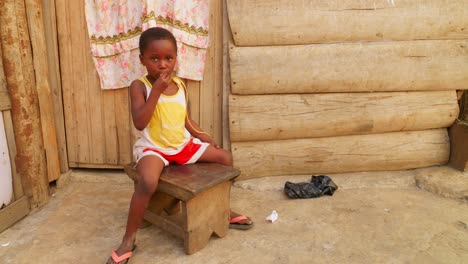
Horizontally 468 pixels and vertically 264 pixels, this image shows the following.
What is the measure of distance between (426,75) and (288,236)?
2143mm

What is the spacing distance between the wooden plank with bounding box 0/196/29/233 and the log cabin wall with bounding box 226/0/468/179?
6.19 feet

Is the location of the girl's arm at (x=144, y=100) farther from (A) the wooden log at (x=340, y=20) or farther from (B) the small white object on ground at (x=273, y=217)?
(B) the small white object on ground at (x=273, y=217)

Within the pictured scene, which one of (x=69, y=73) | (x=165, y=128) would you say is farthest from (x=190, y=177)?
(x=69, y=73)

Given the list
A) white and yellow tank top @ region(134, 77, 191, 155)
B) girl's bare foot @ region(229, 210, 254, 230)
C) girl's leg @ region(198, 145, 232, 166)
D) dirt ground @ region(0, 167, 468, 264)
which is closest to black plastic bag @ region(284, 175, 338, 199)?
dirt ground @ region(0, 167, 468, 264)

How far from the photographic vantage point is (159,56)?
8.20ft

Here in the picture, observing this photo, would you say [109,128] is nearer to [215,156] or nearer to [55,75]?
[55,75]

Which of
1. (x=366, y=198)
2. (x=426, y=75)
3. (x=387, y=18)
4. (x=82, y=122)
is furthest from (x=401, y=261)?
(x=82, y=122)

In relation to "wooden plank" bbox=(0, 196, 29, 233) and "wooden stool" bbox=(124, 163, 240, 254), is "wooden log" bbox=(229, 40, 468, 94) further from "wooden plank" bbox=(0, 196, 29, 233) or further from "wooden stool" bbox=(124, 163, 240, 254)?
"wooden plank" bbox=(0, 196, 29, 233)

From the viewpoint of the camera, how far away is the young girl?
2430 mm

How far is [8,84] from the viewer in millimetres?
2883

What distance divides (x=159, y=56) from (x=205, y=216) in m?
1.16

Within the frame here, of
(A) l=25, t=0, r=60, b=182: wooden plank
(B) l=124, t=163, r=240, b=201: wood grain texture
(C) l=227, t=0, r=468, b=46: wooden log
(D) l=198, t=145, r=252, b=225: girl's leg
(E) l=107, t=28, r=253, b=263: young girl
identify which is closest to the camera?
(B) l=124, t=163, r=240, b=201: wood grain texture

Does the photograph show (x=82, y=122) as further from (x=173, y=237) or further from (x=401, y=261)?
(x=401, y=261)

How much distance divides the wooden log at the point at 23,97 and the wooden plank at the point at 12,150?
0.03m
